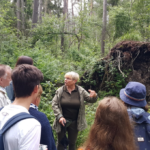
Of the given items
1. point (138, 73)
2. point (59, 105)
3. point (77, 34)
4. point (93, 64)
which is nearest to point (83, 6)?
point (77, 34)

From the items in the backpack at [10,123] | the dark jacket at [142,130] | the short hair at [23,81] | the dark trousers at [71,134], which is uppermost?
the short hair at [23,81]

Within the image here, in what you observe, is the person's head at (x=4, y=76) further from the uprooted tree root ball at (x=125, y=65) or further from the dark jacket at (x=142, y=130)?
the uprooted tree root ball at (x=125, y=65)

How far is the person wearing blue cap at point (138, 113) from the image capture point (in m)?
1.60

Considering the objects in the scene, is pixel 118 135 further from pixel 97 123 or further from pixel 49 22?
pixel 49 22

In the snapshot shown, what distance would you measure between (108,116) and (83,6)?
13.5 meters

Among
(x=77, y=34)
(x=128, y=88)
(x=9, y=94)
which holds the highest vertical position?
(x=77, y=34)

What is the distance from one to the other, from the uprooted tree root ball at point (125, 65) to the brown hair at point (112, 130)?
5047mm

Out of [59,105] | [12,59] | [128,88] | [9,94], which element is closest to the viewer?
[128,88]

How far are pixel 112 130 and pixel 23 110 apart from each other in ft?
2.64

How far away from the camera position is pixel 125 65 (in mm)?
6660

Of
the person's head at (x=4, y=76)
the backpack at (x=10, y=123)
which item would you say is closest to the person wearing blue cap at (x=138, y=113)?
the backpack at (x=10, y=123)

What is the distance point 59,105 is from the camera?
→ 3.09 m

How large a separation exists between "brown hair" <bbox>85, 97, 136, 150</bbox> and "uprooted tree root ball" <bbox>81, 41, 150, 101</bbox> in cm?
505

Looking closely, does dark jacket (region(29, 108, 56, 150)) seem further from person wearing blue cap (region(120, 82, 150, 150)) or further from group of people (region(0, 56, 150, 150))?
person wearing blue cap (region(120, 82, 150, 150))
